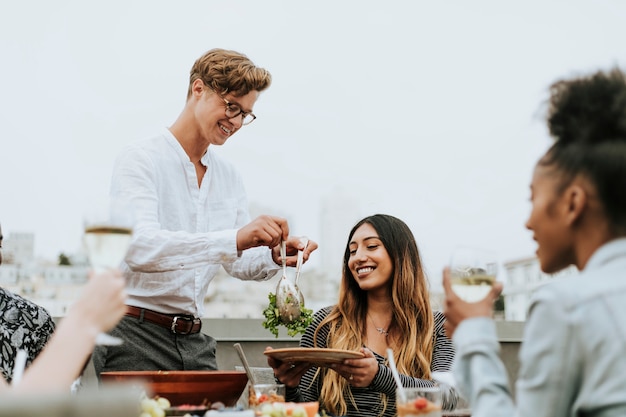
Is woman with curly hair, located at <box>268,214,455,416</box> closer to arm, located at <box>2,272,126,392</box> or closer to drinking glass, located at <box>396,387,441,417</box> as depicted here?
drinking glass, located at <box>396,387,441,417</box>

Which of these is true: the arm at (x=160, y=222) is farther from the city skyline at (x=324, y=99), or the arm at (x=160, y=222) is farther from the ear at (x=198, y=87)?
the city skyline at (x=324, y=99)

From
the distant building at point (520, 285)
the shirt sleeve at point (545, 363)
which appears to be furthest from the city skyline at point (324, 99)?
the shirt sleeve at point (545, 363)

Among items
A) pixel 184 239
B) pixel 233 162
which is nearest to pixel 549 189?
pixel 184 239

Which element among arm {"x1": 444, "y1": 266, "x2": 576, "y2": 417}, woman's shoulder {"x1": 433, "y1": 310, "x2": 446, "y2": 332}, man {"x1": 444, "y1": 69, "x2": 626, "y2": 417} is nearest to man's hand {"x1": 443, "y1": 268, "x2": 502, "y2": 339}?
man {"x1": 444, "y1": 69, "x2": 626, "y2": 417}

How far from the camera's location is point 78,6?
4809 mm

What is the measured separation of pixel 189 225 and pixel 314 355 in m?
0.84

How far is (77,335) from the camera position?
1.06 meters

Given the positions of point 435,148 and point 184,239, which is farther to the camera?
point 435,148

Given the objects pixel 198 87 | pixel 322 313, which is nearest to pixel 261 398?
pixel 322 313

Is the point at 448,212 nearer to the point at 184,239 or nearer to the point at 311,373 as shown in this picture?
the point at 311,373

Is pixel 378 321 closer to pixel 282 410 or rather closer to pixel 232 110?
pixel 232 110

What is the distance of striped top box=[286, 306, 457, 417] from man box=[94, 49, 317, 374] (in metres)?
0.32

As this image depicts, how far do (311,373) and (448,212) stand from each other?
2550 mm

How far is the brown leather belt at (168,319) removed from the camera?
2.36 m
